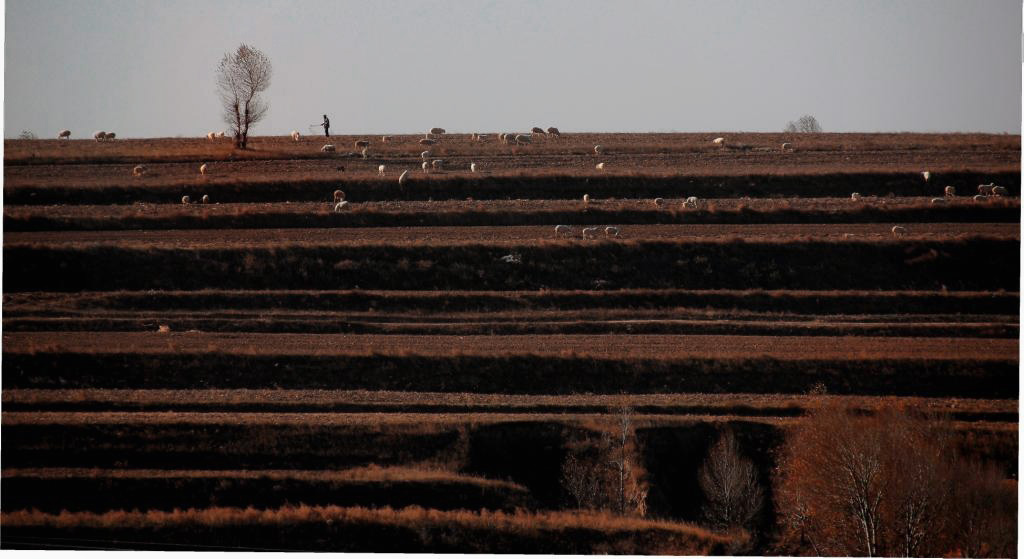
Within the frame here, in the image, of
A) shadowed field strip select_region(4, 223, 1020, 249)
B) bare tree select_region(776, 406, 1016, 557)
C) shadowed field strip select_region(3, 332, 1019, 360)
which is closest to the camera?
bare tree select_region(776, 406, 1016, 557)

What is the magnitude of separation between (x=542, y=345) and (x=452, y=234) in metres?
5.38

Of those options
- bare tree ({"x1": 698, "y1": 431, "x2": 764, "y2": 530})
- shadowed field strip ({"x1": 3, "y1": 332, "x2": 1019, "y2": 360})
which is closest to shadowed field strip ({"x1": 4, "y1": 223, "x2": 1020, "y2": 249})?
shadowed field strip ({"x1": 3, "y1": 332, "x2": 1019, "y2": 360})

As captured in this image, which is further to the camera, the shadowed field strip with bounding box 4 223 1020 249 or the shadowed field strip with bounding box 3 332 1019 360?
the shadowed field strip with bounding box 4 223 1020 249

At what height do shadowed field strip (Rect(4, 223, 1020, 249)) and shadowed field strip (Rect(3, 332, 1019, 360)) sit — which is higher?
shadowed field strip (Rect(4, 223, 1020, 249))

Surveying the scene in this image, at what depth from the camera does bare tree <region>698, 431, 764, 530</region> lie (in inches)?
671

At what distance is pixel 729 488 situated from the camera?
17.2 meters

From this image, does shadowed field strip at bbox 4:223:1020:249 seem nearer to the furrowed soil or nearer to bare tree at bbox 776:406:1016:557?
Answer: the furrowed soil

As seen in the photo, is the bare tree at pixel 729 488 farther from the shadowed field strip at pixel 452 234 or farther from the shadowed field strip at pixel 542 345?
the shadowed field strip at pixel 452 234

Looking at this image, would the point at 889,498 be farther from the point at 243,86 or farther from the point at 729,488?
the point at 243,86

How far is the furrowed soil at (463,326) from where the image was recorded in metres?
17.2

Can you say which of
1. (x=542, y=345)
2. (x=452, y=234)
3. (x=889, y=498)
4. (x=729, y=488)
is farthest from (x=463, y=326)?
(x=889, y=498)

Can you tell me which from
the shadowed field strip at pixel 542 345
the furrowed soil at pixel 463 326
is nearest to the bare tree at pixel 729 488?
the furrowed soil at pixel 463 326

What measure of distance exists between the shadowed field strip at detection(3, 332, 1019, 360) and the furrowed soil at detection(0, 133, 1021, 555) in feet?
0.24

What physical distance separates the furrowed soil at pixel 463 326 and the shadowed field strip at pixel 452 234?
0.37 feet
